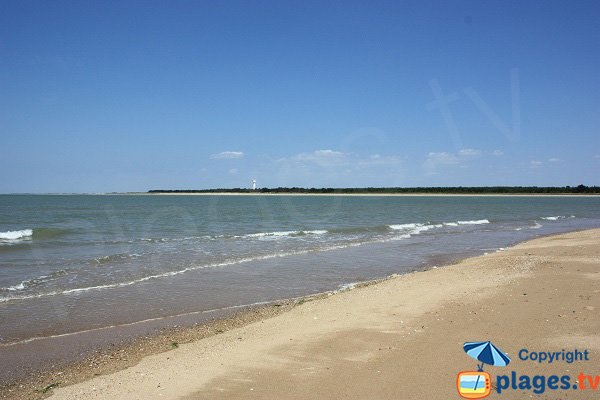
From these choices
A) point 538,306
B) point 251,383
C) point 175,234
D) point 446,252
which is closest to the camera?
point 251,383

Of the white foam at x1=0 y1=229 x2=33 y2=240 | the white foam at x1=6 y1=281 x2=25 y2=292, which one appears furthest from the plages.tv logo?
the white foam at x1=0 y1=229 x2=33 y2=240

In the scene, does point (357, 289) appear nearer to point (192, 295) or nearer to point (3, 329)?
point (192, 295)

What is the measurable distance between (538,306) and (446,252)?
454 inches

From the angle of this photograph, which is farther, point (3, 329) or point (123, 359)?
point (3, 329)

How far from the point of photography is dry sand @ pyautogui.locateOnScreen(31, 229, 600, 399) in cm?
507

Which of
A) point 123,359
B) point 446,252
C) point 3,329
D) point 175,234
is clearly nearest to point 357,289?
point 123,359

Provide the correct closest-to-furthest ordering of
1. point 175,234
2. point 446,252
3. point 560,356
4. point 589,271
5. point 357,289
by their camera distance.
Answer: point 560,356 → point 357,289 → point 589,271 → point 446,252 → point 175,234

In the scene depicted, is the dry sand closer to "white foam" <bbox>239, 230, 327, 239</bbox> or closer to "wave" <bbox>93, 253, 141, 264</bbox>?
"wave" <bbox>93, 253, 141, 264</bbox>

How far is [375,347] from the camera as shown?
6246 mm

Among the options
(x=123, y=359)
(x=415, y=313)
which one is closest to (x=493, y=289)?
(x=415, y=313)

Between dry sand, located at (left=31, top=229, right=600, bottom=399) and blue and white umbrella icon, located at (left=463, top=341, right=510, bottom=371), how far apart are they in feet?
0.33

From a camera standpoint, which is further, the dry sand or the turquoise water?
the turquoise water

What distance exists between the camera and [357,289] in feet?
35.5

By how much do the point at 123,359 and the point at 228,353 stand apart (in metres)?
1.57
